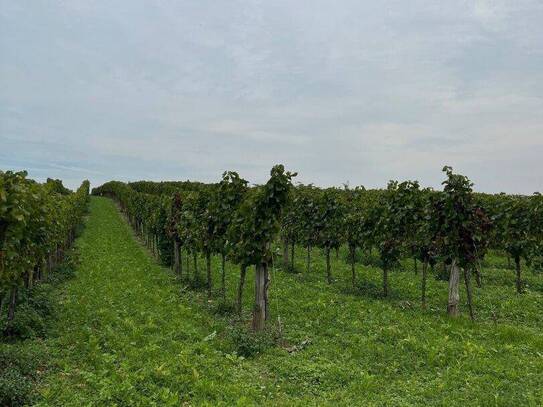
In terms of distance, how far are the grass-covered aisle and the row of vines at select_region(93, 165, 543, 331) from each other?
2.13 metres

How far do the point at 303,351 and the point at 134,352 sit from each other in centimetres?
379

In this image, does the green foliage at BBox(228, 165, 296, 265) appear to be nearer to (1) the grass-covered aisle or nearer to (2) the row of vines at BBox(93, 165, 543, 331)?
(2) the row of vines at BBox(93, 165, 543, 331)

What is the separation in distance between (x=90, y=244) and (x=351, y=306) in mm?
22325

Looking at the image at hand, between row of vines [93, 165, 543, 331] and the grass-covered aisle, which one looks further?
row of vines [93, 165, 543, 331]

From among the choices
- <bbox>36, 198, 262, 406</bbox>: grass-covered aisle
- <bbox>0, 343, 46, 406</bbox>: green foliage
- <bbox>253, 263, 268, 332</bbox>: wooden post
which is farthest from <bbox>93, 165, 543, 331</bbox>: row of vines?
<bbox>0, 343, 46, 406</bbox>: green foliage

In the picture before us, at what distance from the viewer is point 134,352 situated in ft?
32.5

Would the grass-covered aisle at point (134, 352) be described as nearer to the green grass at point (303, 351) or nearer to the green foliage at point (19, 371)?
the green grass at point (303, 351)

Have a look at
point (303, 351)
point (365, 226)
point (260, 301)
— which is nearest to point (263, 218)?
point (260, 301)

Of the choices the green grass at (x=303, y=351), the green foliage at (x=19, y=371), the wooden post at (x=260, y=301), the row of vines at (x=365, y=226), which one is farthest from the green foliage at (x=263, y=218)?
the green foliage at (x=19, y=371)

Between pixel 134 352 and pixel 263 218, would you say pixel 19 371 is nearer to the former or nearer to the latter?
pixel 134 352

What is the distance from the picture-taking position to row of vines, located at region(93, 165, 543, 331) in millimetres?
12453

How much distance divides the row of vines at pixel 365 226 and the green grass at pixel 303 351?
4.14 feet

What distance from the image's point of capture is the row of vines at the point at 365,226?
Result: 1245cm

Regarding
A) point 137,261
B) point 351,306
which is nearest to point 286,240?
point 137,261
